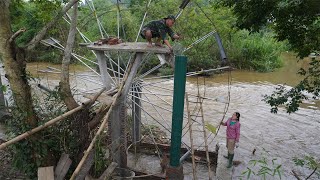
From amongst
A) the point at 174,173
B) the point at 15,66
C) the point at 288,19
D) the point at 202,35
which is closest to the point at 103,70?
the point at 15,66

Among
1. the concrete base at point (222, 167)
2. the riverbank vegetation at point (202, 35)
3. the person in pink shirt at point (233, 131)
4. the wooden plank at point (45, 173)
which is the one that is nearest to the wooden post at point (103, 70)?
the wooden plank at point (45, 173)

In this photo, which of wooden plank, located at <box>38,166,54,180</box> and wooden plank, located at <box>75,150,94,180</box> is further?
wooden plank, located at <box>75,150,94,180</box>

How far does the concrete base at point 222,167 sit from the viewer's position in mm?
6622

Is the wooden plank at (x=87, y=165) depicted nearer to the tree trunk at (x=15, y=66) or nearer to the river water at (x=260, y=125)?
the tree trunk at (x=15, y=66)

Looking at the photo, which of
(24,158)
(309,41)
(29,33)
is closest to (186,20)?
(29,33)

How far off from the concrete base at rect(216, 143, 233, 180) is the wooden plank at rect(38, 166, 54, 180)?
3.43 m

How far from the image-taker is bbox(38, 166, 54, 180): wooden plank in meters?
4.55

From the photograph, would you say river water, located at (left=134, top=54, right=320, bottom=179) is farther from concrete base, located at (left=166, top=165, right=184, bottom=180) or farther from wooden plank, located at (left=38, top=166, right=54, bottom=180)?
wooden plank, located at (left=38, top=166, right=54, bottom=180)

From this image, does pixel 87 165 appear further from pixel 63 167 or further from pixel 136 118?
pixel 136 118

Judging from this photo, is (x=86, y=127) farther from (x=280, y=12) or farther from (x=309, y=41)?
(x=309, y=41)

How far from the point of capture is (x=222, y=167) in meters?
6.93

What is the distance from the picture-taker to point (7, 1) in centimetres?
438

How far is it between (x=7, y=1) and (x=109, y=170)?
2860mm

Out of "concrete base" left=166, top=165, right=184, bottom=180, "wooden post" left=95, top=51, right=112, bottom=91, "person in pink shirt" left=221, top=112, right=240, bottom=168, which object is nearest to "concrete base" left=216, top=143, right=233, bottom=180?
"person in pink shirt" left=221, top=112, right=240, bottom=168
